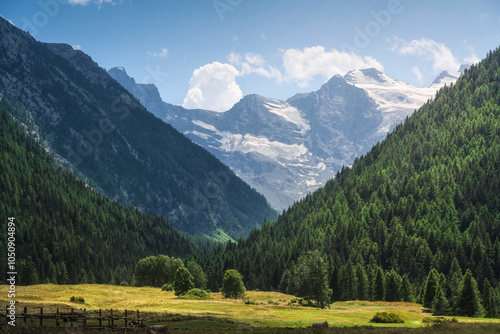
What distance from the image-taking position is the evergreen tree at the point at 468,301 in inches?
4127

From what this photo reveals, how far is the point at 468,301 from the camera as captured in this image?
106 m

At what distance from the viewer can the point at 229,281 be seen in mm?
137000

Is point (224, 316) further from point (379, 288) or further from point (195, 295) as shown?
point (379, 288)

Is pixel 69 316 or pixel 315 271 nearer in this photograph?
pixel 69 316

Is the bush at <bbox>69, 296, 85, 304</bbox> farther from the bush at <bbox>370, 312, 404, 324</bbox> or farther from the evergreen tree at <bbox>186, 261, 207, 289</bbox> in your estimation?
the evergreen tree at <bbox>186, 261, 207, 289</bbox>

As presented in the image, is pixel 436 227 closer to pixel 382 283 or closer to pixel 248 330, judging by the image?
pixel 382 283

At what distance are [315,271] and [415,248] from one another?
74075 millimetres

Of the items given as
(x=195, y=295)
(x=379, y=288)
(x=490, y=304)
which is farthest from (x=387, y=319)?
(x=379, y=288)

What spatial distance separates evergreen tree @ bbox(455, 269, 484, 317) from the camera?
104819mm

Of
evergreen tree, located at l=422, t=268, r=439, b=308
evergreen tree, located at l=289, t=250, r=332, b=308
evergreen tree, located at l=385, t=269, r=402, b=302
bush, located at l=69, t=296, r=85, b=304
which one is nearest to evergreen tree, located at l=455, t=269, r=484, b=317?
evergreen tree, located at l=422, t=268, r=439, b=308

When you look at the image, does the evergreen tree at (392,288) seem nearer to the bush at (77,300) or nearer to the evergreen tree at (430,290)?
the evergreen tree at (430,290)

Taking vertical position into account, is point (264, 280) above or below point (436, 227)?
below

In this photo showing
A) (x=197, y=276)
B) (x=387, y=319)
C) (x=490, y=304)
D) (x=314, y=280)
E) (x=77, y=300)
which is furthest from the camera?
(x=197, y=276)

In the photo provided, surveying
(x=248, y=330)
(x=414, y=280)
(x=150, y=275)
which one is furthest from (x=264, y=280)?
(x=248, y=330)
